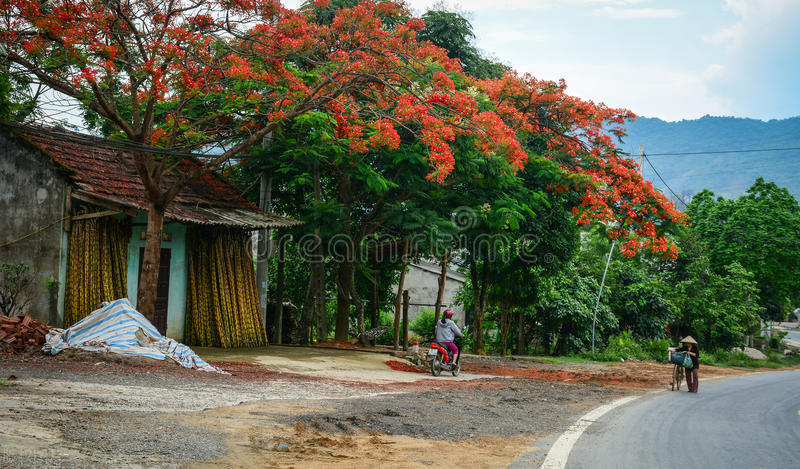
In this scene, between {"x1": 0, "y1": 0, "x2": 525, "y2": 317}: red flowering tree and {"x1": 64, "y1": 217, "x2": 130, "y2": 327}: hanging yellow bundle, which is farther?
{"x1": 64, "y1": 217, "x2": 130, "y2": 327}: hanging yellow bundle

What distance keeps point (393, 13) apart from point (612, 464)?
11.9 meters

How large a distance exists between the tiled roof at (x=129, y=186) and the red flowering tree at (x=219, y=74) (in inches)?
31.5

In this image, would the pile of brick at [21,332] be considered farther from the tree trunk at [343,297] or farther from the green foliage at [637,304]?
the green foliage at [637,304]

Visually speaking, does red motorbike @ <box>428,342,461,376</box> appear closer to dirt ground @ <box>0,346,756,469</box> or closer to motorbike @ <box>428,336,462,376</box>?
motorbike @ <box>428,336,462,376</box>

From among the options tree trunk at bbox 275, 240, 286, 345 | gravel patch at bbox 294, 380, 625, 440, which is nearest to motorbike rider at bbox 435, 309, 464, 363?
gravel patch at bbox 294, 380, 625, 440

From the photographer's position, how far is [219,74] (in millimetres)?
13383

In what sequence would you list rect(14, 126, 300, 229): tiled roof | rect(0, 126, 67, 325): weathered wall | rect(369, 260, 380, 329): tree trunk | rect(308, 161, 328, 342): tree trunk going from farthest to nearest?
rect(369, 260, 380, 329): tree trunk
rect(308, 161, 328, 342): tree trunk
rect(14, 126, 300, 229): tiled roof
rect(0, 126, 67, 325): weathered wall

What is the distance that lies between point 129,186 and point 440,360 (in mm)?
8094

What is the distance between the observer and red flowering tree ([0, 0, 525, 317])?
11422 millimetres

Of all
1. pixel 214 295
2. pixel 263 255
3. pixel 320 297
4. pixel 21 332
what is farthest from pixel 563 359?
pixel 21 332

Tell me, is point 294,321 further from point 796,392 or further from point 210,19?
point 796,392

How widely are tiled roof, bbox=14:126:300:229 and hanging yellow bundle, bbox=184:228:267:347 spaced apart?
2.77 feet

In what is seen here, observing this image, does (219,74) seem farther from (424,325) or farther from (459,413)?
(424,325)

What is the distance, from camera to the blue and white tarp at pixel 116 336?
37.2 ft
